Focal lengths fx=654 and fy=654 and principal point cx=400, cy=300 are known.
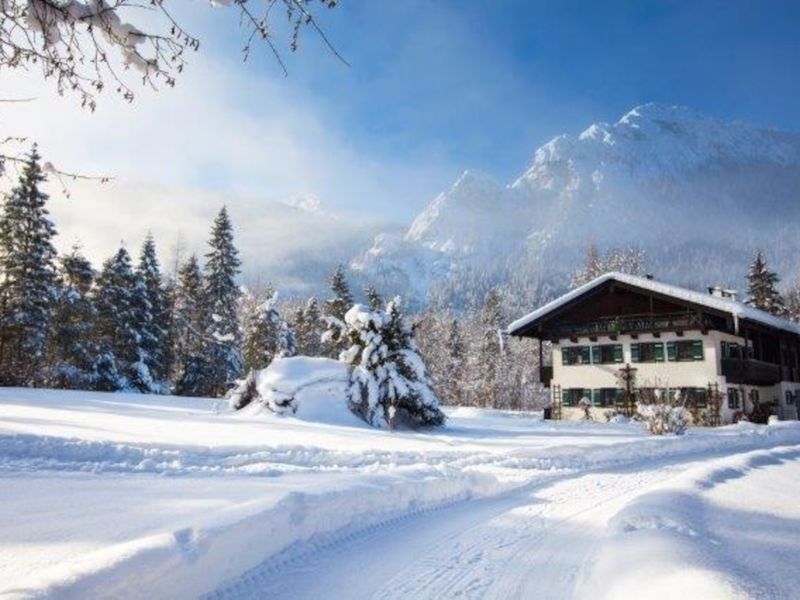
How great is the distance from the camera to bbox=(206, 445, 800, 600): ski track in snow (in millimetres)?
5398

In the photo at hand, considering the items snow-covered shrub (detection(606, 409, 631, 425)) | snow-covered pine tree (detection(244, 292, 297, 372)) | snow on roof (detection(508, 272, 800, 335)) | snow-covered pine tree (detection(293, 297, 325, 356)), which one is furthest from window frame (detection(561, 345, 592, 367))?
snow-covered pine tree (detection(293, 297, 325, 356))

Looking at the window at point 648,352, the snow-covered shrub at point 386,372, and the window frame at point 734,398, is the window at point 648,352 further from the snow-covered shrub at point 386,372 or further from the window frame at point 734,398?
the snow-covered shrub at point 386,372

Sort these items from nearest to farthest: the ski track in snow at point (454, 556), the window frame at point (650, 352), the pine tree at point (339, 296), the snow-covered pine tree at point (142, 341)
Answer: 1. the ski track in snow at point (454, 556)
2. the window frame at point (650, 352)
3. the snow-covered pine tree at point (142, 341)
4. the pine tree at point (339, 296)

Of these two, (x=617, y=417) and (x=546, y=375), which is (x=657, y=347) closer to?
(x=617, y=417)

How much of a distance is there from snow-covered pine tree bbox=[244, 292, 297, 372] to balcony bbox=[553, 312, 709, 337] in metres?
21.0

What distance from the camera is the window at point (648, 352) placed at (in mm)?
36844

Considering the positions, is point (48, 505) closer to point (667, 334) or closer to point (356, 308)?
point (356, 308)

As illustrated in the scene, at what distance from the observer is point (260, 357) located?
1976 inches

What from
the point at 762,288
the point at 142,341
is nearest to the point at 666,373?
the point at 762,288

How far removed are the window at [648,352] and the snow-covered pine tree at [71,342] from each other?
31395mm

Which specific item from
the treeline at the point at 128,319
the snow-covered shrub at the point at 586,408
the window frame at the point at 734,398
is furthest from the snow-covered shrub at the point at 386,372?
the window frame at the point at 734,398

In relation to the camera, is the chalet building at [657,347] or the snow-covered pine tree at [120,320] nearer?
the chalet building at [657,347]

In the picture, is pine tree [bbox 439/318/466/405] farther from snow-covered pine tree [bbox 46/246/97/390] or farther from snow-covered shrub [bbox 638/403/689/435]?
snow-covered shrub [bbox 638/403/689/435]

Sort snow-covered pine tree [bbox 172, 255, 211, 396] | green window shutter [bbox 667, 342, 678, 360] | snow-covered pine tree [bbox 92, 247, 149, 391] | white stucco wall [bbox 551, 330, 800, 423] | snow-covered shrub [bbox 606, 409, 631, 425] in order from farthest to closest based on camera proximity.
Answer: snow-covered pine tree [bbox 172, 255, 211, 396]
snow-covered pine tree [bbox 92, 247, 149, 391]
green window shutter [bbox 667, 342, 678, 360]
white stucco wall [bbox 551, 330, 800, 423]
snow-covered shrub [bbox 606, 409, 631, 425]
